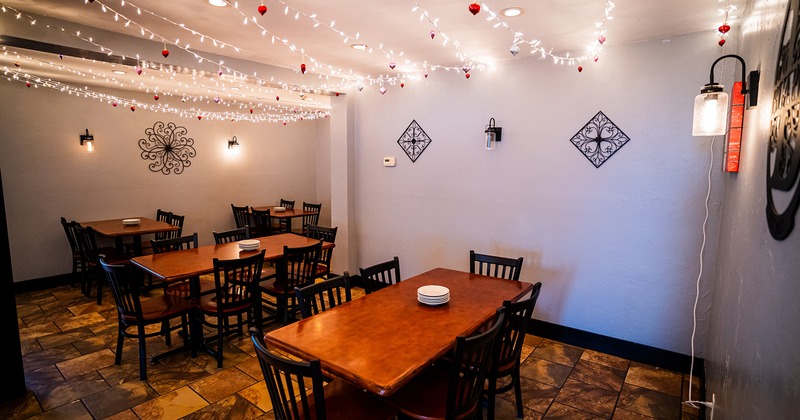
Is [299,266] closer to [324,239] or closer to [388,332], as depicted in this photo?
[324,239]

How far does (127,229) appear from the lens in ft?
15.6

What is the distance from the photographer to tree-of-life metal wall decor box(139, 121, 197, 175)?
5.72 meters

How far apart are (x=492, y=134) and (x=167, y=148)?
193 inches

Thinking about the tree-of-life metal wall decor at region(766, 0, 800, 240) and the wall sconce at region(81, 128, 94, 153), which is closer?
the tree-of-life metal wall decor at region(766, 0, 800, 240)

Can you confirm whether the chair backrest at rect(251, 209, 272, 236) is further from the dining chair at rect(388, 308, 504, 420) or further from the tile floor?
the dining chair at rect(388, 308, 504, 420)

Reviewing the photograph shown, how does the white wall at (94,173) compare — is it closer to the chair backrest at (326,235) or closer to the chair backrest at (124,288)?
the chair backrest at (326,235)

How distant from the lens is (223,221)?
6.69 metres

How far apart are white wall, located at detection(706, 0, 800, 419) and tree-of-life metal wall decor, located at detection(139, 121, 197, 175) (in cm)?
657

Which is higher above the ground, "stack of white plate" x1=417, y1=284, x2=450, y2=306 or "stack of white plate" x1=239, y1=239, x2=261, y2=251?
"stack of white plate" x1=239, y1=239, x2=261, y2=251

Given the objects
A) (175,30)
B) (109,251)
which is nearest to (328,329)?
(175,30)

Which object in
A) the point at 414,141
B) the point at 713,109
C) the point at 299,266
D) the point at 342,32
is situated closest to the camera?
the point at 713,109

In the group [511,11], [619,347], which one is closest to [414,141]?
→ [511,11]

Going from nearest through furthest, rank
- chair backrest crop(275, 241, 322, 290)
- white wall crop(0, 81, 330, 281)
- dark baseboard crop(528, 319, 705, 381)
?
1. dark baseboard crop(528, 319, 705, 381)
2. chair backrest crop(275, 241, 322, 290)
3. white wall crop(0, 81, 330, 281)

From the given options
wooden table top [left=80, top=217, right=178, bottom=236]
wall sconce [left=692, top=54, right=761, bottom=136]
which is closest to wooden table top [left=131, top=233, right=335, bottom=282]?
wooden table top [left=80, top=217, right=178, bottom=236]
